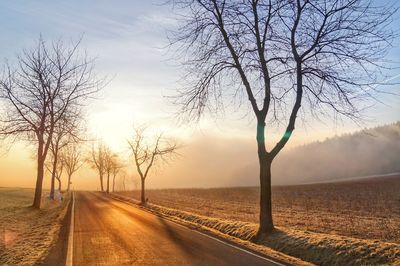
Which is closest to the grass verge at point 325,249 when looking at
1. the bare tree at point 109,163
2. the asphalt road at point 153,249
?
the asphalt road at point 153,249

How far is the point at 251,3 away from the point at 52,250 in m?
11.2

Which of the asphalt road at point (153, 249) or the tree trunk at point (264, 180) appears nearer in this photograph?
the asphalt road at point (153, 249)

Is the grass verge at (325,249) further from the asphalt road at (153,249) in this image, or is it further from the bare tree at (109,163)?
the bare tree at (109,163)

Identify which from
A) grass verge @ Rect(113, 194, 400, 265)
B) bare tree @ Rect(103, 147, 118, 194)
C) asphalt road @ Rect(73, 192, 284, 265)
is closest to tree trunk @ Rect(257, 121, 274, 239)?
grass verge @ Rect(113, 194, 400, 265)

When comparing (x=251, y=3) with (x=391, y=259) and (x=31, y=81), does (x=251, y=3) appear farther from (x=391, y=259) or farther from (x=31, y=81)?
(x=31, y=81)

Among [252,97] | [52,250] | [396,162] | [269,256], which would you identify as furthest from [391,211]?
[396,162]

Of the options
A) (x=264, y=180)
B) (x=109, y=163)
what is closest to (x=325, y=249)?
(x=264, y=180)

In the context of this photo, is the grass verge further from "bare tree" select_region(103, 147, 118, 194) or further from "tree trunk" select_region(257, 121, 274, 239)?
"bare tree" select_region(103, 147, 118, 194)

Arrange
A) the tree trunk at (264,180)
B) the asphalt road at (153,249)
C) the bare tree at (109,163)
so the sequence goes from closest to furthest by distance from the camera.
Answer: the asphalt road at (153,249) → the tree trunk at (264,180) → the bare tree at (109,163)

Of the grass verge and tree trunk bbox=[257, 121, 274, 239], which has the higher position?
tree trunk bbox=[257, 121, 274, 239]

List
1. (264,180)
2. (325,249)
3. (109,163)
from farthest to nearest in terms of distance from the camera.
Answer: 1. (109,163)
2. (264,180)
3. (325,249)

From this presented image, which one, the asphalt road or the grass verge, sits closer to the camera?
the grass verge

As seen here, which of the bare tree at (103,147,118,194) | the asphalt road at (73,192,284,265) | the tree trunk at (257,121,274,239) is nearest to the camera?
the asphalt road at (73,192,284,265)

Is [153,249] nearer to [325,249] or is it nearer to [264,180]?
[325,249]
